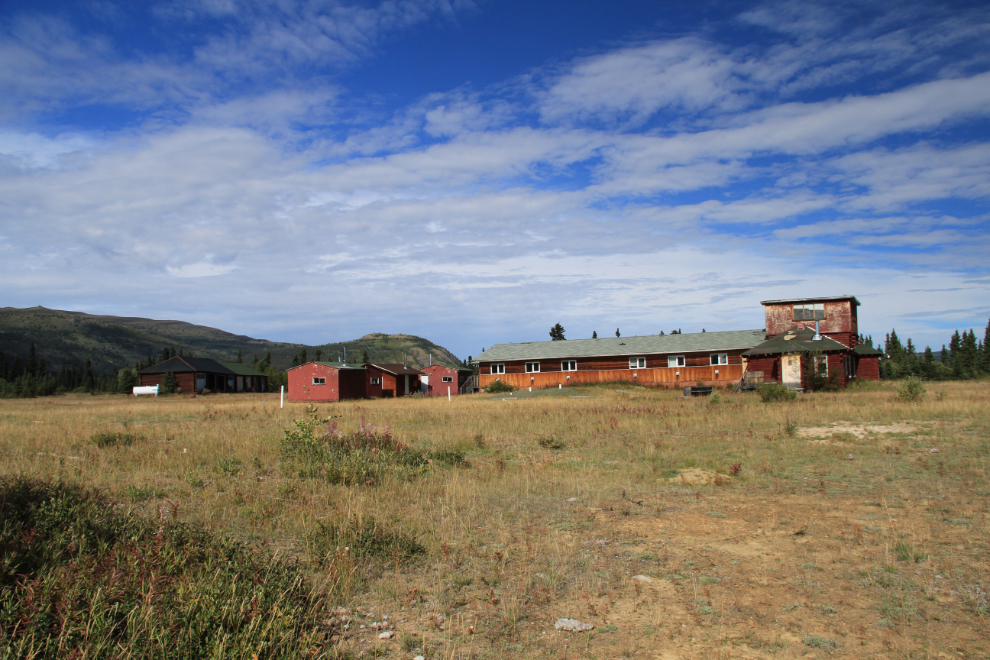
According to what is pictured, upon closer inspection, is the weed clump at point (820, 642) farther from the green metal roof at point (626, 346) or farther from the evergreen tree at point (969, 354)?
the evergreen tree at point (969, 354)

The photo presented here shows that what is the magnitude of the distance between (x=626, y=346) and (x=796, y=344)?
50.0ft

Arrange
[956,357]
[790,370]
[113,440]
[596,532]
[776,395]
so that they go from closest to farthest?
[596,532] < [113,440] < [776,395] < [790,370] < [956,357]

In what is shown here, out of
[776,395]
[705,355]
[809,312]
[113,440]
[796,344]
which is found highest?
[809,312]

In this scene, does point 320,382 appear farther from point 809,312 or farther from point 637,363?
point 809,312

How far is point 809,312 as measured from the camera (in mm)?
45281

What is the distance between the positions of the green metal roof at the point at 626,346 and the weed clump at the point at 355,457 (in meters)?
40.8

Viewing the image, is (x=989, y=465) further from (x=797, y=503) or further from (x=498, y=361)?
(x=498, y=361)

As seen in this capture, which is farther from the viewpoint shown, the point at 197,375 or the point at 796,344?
the point at 197,375

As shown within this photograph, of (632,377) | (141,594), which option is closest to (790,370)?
(632,377)

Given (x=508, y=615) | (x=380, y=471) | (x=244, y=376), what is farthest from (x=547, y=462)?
(x=244, y=376)

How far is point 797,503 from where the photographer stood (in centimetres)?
827

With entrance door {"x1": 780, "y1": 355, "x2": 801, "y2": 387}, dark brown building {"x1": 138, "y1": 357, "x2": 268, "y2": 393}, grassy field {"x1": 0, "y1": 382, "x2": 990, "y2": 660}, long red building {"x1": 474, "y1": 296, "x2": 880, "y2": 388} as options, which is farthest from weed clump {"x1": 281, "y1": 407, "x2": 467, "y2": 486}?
dark brown building {"x1": 138, "y1": 357, "x2": 268, "y2": 393}

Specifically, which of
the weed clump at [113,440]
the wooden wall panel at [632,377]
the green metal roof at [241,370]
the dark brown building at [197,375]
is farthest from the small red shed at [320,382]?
the weed clump at [113,440]

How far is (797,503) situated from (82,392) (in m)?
84.6
